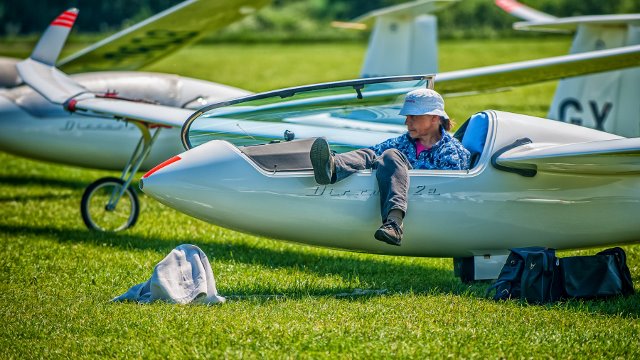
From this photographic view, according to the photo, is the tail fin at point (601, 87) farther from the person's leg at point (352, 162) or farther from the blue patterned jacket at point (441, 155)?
the person's leg at point (352, 162)

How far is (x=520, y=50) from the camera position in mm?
36625

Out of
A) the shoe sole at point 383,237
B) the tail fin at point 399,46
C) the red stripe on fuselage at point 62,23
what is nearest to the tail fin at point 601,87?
the tail fin at point 399,46

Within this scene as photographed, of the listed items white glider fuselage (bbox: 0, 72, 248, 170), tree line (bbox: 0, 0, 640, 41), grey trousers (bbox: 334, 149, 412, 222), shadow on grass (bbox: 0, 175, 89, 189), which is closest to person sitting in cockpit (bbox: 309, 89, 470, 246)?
grey trousers (bbox: 334, 149, 412, 222)

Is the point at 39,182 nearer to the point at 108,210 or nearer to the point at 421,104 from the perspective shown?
the point at 108,210

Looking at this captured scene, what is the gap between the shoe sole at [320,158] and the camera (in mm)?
6559

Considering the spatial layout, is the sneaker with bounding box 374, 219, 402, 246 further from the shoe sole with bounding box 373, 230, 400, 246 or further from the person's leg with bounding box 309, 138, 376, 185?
the person's leg with bounding box 309, 138, 376, 185

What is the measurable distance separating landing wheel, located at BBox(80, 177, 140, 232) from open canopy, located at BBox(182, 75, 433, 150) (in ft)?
7.02

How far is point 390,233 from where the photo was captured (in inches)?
253

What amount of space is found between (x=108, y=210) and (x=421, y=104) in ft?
13.2

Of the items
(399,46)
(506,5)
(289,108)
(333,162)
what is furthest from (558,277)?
(506,5)

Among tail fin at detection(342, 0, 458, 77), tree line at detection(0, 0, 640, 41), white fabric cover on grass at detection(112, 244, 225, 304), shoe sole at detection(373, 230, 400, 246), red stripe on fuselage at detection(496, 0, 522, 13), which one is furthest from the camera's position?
Answer: tree line at detection(0, 0, 640, 41)

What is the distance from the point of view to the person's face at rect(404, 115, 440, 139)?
6895 mm

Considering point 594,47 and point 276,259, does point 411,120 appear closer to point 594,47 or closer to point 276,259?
point 276,259

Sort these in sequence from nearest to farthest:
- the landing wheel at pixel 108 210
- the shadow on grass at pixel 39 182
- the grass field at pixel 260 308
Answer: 1. the grass field at pixel 260 308
2. the landing wheel at pixel 108 210
3. the shadow on grass at pixel 39 182
